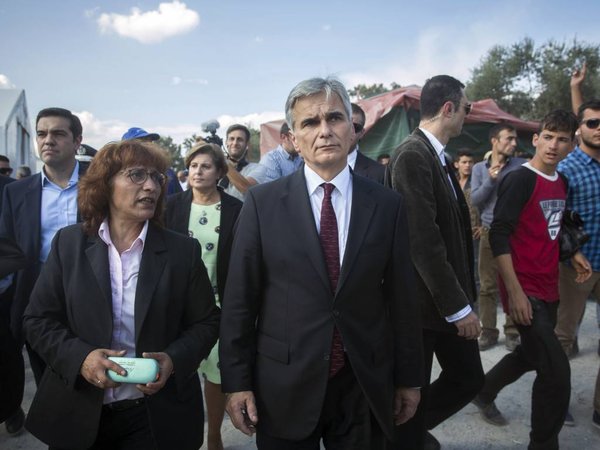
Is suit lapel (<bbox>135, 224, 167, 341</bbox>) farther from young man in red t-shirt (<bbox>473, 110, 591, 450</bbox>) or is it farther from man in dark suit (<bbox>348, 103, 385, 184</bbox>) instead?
young man in red t-shirt (<bbox>473, 110, 591, 450</bbox>)

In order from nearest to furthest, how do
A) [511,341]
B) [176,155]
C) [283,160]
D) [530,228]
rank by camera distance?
[530,228], [283,160], [511,341], [176,155]

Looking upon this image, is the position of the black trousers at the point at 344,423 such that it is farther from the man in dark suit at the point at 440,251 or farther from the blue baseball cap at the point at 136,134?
the blue baseball cap at the point at 136,134

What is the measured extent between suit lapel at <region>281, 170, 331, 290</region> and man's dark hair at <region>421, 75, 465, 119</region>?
1.23 meters

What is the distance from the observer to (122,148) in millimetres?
2143

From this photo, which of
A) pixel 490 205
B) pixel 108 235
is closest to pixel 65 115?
pixel 108 235

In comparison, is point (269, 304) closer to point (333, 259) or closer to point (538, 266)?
point (333, 259)

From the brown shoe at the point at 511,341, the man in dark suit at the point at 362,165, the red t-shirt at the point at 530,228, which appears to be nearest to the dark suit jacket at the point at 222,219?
the man in dark suit at the point at 362,165

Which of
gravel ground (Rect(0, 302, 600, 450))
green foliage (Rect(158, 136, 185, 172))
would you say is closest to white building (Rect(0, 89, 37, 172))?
green foliage (Rect(158, 136, 185, 172))

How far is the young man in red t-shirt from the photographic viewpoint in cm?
288

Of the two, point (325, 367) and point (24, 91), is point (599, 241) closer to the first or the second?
point (325, 367)

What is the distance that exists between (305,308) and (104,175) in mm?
1149

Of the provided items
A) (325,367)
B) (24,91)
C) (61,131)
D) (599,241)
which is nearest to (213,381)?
(325,367)

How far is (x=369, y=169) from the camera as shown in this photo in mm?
3801

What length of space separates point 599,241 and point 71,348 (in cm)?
390
